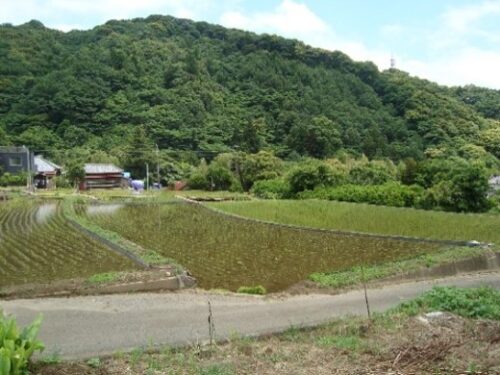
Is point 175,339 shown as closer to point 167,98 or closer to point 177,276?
point 177,276

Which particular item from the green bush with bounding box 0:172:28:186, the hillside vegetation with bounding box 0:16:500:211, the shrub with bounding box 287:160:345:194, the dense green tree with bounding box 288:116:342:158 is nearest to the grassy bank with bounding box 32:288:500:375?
the shrub with bounding box 287:160:345:194

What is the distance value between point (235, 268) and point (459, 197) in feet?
47.0

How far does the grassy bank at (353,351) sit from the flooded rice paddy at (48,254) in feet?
22.7

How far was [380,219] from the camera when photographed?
2178 cm

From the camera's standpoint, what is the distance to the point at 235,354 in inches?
232

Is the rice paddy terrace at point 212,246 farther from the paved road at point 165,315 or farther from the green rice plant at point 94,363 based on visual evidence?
the green rice plant at point 94,363

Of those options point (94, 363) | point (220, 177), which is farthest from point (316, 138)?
point (94, 363)

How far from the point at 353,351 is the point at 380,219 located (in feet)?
54.6

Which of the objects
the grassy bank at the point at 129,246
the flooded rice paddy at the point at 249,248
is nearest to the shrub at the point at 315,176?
the flooded rice paddy at the point at 249,248

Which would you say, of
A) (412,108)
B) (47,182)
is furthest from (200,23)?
(47,182)

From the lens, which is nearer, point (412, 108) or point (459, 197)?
point (459, 197)

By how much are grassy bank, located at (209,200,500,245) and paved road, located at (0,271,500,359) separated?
7487mm

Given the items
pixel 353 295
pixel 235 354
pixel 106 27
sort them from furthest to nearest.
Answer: pixel 106 27
pixel 353 295
pixel 235 354

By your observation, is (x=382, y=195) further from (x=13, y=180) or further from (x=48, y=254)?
(x=13, y=180)
